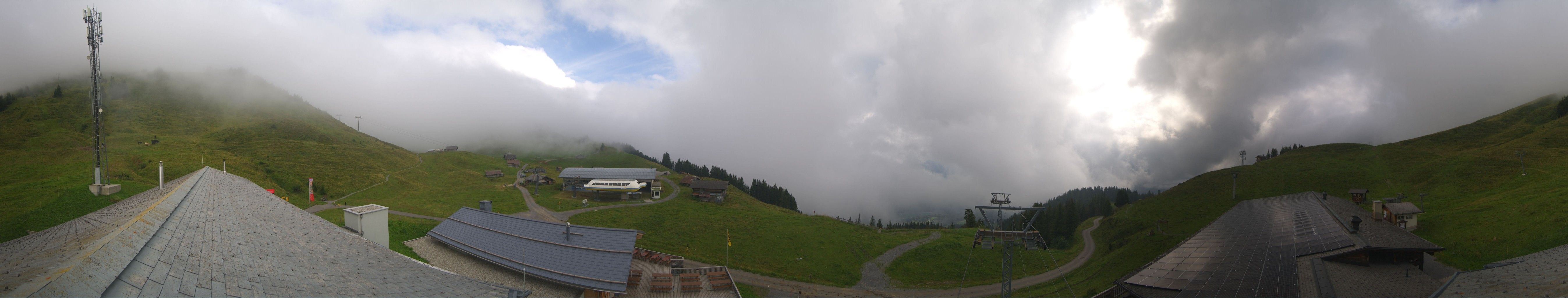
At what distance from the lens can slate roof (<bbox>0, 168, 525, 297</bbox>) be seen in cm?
641

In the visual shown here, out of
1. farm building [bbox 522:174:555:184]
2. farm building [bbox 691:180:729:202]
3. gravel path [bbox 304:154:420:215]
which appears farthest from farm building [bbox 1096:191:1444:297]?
farm building [bbox 522:174:555:184]

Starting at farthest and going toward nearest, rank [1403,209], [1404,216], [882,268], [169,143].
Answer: [882,268] < [169,143] < [1403,209] < [1404,216]

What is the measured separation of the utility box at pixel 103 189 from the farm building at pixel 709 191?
2246 inches

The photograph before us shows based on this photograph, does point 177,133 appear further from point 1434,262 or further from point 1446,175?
point 1446,175

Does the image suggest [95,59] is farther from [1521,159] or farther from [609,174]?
[1521,159]

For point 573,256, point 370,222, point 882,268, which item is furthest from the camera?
point 882,268

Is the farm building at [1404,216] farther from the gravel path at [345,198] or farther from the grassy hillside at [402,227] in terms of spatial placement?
the gravel path at [345,198]

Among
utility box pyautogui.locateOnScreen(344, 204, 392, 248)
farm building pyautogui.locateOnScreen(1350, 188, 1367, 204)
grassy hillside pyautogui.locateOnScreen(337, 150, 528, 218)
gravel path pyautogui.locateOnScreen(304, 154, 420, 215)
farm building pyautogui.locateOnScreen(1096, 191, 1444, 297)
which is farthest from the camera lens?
grassy hillside pyautogui.locateOnScreen(337, 150, 528, 218)

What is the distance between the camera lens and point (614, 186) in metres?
73.3

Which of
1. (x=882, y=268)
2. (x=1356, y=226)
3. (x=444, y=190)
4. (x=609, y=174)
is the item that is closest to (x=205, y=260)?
(x=1356, y=226)

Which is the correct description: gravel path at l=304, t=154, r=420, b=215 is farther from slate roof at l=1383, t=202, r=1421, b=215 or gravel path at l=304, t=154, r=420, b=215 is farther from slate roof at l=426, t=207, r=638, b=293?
slate roof at l=1383, t=202, r=1421, b=215

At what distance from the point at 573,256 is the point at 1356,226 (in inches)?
1711

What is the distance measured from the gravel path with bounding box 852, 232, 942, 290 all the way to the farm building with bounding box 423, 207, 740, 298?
60.0ft

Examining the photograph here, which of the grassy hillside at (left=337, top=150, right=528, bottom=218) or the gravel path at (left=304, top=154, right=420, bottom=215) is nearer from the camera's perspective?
the gravel path at (left=304, top=154, right=420, bottom=215)
